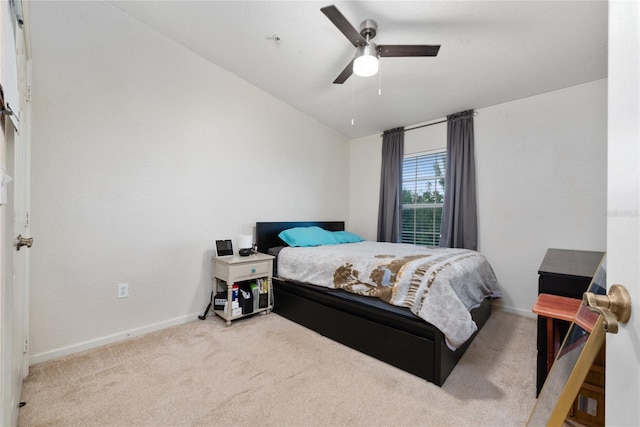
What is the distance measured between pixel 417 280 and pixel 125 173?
8.14 ft

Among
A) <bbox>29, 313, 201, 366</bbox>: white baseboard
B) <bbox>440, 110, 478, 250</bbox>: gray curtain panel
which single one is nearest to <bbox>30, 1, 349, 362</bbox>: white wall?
<bbox>29, 313, 201, 366</bbox>: white baseboard

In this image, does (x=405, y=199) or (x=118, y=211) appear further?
(x=405, y=199)

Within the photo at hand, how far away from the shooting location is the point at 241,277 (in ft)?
8.25

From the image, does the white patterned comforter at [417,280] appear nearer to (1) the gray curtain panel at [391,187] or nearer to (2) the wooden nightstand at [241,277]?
(2) the wooden nightstand at [241,277]

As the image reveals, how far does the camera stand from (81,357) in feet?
6.20

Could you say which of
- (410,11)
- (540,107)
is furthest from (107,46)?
(540,107)

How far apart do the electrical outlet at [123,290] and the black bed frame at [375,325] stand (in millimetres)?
1320

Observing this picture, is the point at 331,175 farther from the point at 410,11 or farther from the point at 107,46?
the point at 107,46

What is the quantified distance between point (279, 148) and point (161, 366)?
8.46 feet

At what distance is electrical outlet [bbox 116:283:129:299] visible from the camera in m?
2.16

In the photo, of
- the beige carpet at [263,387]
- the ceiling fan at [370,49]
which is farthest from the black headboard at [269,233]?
the ceiling fan at [370,49]

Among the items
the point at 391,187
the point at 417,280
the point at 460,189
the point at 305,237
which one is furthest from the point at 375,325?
the point at 391,187

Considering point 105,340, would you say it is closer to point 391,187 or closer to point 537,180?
point 391,187

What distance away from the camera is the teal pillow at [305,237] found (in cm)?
306
